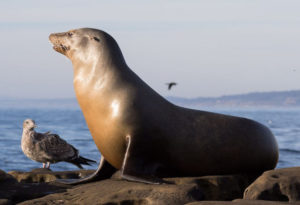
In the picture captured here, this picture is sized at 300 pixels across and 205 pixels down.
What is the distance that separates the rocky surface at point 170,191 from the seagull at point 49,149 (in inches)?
89.7

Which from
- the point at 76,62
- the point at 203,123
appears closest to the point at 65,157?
the point at 76,62

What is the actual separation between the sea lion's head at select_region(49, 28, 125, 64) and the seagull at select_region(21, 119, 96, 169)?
82.3 inches

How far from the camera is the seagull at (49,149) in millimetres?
9180

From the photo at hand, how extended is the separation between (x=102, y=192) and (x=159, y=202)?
718 millimetres

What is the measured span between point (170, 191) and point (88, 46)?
2338mm

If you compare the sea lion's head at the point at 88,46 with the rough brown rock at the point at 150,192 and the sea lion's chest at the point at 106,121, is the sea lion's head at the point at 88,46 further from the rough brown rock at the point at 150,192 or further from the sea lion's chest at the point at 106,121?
the rough brown rock at the point at 150,192

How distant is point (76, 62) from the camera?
23.8 feet

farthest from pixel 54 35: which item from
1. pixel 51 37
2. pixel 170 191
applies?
pixel 170 191

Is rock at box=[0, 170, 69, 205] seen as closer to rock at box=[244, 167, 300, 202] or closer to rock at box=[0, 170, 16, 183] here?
rock at box=[0, 170, 16, 183]

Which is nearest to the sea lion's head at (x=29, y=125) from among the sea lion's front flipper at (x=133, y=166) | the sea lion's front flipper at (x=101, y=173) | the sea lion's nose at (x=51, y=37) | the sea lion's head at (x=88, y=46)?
the sea lion's nose at (x=51, y=37)

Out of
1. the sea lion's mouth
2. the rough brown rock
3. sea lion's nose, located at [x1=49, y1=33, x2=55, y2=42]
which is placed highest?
sea lion's nose, located at [x1=49, y1=33, x2=55, y2=42]

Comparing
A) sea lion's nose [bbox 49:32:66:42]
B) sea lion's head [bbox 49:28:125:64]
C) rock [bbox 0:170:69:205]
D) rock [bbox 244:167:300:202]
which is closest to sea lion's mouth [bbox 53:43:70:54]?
sea lion's head [bbox 49:28:125:64]

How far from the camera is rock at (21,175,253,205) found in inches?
220

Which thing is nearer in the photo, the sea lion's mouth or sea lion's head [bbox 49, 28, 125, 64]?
sea lion's head [bbox 49, 28, 125, 64]
